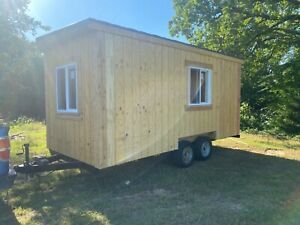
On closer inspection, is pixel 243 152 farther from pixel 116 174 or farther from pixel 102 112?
pixel 102 112

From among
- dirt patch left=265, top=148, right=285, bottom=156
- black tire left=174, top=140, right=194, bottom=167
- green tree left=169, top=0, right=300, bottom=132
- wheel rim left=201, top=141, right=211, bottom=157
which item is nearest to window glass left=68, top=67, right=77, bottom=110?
black tire left=174, top=140, right=194, bottom=167

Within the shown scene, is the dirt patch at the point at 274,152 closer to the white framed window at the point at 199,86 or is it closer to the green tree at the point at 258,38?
the white framed window at the point at 199,86

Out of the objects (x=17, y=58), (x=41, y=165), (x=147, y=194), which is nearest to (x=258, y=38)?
(x=17, y=58)

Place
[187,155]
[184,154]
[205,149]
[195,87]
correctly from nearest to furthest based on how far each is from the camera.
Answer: [184,154]
[187,155]
[195,87]
[205,149]

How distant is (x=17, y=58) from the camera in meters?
15.1

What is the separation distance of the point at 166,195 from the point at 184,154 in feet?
7.31

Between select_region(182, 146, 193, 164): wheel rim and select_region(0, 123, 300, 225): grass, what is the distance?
0.23 metres

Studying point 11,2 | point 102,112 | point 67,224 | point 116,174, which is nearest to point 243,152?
point 116,174

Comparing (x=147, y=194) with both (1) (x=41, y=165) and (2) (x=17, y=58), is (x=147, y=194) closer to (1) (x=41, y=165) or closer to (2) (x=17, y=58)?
(1) (x=41, y=165)

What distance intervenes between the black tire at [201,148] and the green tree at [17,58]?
23.8 feet

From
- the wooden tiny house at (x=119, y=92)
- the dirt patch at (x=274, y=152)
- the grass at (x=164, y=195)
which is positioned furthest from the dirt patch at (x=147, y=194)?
the dirt patch at (x=274, y=152)

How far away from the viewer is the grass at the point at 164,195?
446cm

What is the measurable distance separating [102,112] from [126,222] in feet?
6.76

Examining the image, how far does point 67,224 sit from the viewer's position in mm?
4246
